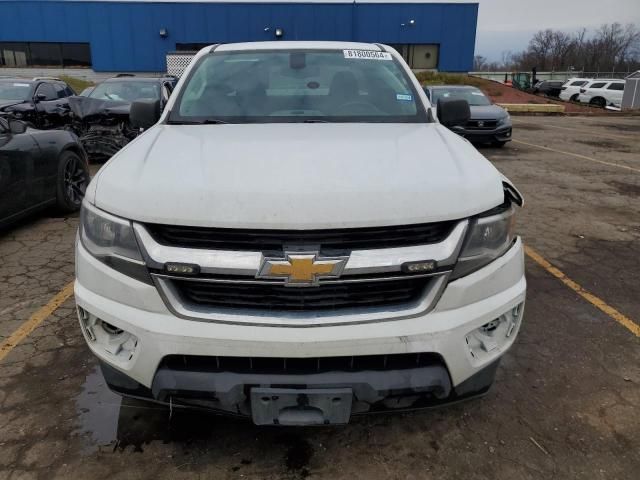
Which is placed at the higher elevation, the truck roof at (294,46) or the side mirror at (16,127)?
the truck roof at (294,46)

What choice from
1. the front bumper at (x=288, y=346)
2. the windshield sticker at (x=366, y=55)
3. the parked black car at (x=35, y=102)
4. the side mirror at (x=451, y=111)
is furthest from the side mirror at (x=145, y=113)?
the parked black car at (x=35, y=102)

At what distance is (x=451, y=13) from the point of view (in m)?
37.2

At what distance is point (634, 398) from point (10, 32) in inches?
1701

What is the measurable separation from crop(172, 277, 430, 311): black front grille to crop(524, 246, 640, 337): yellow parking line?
2.35m

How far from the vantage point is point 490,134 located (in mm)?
→ 12555

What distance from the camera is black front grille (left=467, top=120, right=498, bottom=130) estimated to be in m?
12.5

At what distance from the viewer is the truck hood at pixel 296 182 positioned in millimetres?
1879

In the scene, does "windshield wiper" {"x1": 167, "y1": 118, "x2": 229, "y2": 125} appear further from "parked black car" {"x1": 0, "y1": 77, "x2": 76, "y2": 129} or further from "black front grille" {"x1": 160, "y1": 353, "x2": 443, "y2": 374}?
"parked black car" {"x1": 0, "y1": 77, "x2": 76, "y2": 129}

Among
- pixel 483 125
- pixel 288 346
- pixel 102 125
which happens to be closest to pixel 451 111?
pixel 288 346

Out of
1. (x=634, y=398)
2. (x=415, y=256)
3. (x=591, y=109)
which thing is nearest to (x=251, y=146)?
(x=415, y=256)

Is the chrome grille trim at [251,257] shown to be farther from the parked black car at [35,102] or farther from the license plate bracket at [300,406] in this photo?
the parked black car at [35,102]

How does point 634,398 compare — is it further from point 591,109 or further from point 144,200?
point 591,109

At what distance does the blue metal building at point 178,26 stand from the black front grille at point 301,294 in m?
36.4

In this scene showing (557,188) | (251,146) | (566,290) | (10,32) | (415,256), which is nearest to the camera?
(415,256)
